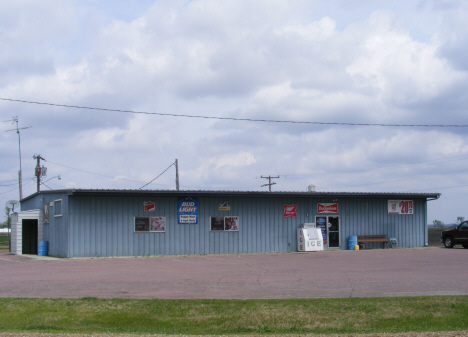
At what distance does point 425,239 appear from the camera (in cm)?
3428

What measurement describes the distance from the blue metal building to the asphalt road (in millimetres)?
5047

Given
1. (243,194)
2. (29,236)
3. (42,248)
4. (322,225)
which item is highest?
(243,194)

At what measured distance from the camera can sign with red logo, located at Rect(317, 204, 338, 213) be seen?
103 ft

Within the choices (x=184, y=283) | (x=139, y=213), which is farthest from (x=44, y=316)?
(x=139, y=213)

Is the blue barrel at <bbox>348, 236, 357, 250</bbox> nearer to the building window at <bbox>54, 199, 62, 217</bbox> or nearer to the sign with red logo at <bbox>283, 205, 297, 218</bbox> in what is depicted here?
the sign with red logo at <bbox>283, 205, 297, 218</bbox>

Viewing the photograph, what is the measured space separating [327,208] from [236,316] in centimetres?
2162

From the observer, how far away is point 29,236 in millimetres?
32375

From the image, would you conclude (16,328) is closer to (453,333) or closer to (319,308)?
(319,308)

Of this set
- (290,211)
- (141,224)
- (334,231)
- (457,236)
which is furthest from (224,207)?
(457,236)

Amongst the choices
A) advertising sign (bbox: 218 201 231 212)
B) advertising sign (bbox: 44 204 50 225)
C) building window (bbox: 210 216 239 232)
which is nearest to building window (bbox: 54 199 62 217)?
advertising sign (bbox: 44 204 50 225)

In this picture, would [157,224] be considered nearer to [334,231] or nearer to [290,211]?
[290,211]

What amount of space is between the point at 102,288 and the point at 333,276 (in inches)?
261

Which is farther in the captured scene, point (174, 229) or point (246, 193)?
point (246, 193)

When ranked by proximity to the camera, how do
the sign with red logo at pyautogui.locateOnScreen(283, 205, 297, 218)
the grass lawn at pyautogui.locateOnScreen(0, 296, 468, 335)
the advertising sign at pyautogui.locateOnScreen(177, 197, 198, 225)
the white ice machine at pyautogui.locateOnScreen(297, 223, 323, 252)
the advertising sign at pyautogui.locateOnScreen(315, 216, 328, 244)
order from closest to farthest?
the grass lawn at pyautogui.locateOnScreen(0, 296, 468, 335) < the advertising sign at pyautogui.locateOnScreen(177, 197, 198, 225) < the white ice machine at pyautogui.locateOnScreen(297, 223, 323, 252) < the sign with red logo at pyautogui.locateOnScreen(283, 205, 297, 218) < the advertising sign at pyautogui.locateOnScreen(315, 216, 328, 244)
